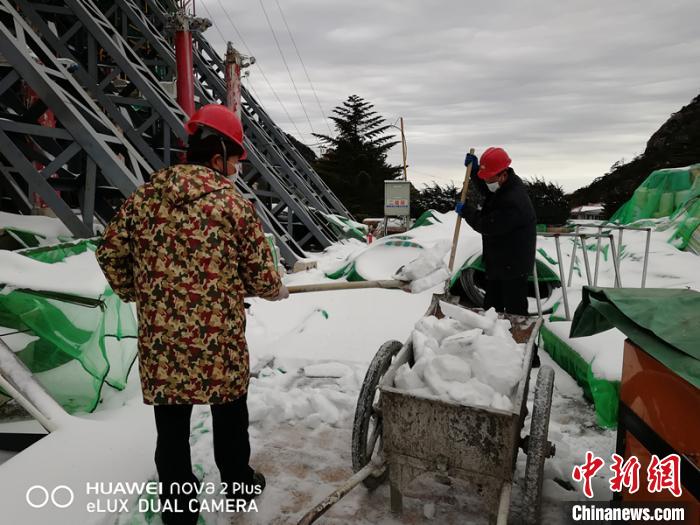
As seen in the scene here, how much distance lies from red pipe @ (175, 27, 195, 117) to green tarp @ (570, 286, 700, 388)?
9.95m

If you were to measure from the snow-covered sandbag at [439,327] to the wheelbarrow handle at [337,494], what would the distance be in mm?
768

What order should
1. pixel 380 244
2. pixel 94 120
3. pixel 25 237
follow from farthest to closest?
pixel 380 244
pixel 94 120
pixel 25 237

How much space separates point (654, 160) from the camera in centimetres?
2723

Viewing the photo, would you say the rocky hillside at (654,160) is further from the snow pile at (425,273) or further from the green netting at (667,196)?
the snow pile at (425,273)

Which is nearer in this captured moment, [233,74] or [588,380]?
[588,380]

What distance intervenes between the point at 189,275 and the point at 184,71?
9.86 m

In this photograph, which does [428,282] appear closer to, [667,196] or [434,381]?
[434,381]

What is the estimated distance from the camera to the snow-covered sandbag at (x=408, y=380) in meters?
2.29

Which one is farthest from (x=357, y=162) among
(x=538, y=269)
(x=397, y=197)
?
(x=538, y=269)

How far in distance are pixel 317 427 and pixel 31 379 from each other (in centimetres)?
188

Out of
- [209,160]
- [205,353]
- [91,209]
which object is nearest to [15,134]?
[91,209]

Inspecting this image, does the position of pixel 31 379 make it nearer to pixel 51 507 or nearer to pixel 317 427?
pixel 51 507

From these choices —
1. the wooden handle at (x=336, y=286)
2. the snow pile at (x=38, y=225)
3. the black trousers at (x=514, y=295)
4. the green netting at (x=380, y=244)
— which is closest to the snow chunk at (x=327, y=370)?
the wooden handle at (x=336, y=286)

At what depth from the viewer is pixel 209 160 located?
2.25 meters
